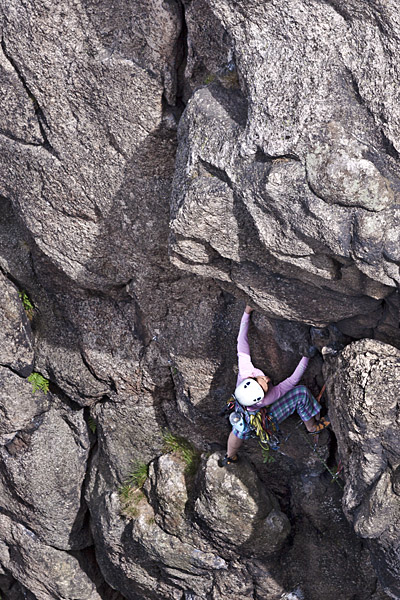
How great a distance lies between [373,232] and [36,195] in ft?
15.0

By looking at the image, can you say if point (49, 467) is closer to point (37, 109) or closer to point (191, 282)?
point (191, 282)

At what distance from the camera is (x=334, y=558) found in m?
9.14

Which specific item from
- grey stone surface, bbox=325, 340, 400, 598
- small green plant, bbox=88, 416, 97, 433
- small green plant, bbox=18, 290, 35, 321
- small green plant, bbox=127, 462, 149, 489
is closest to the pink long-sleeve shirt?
grey stone surface, bbox=325, 340, 400, 598

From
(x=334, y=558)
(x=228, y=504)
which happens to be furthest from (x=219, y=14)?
(x=334, y=558)

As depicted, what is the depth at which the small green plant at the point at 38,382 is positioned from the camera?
10305 mm

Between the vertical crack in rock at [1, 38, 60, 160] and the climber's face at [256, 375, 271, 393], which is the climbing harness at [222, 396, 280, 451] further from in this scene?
Answer: the vertical crack in rock at [1, 38, 60, 160]

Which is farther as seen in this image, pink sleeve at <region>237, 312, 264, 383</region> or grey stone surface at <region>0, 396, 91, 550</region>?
grey stone surface at <region>0, 396, 91, 550</region>

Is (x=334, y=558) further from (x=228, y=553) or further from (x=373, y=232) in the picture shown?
(x=373, y=232)

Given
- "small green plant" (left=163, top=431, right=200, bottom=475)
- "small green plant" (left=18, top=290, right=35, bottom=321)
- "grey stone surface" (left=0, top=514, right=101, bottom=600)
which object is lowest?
"grey stone surface" (left=0, top=514, right=101, bottom=600)

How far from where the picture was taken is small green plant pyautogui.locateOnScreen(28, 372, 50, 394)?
10.3 meters

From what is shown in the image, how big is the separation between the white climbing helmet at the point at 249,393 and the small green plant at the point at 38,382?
3.88 m

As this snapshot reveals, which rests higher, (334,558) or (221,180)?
(221,180)

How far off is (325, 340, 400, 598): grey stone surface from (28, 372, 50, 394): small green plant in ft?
17.0

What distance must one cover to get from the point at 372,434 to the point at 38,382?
18.9 ft
